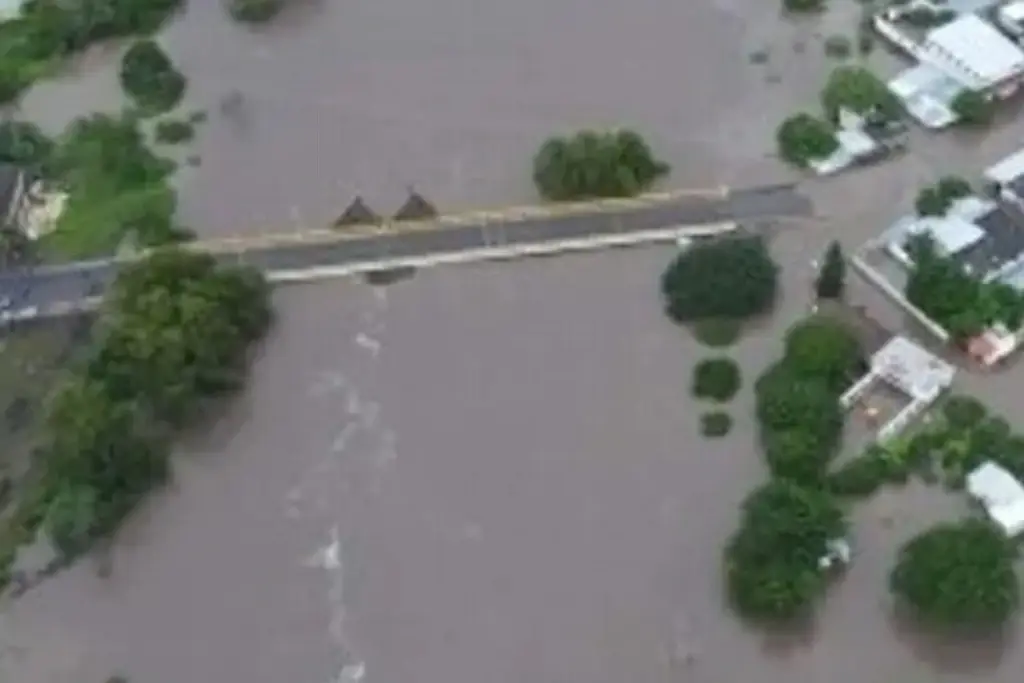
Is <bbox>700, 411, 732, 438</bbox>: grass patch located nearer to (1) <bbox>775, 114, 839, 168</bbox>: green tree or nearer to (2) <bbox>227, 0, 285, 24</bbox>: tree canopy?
(1) <bbox>775, 114, 839, 168</bbox>: green tree

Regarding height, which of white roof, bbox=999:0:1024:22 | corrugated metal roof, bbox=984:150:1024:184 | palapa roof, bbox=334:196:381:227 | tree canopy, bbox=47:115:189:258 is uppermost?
white roof, bbox=999:0:1024:22

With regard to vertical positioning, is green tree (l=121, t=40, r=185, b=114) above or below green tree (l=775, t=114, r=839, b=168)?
above

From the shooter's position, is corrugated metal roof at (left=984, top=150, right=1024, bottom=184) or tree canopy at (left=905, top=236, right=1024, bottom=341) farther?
corrugated metal roof at (left=984, top=150, right=1024, bottom=184)

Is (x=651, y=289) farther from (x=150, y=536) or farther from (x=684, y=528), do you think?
(x=150, y=536)

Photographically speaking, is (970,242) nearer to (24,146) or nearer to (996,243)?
(996,243)

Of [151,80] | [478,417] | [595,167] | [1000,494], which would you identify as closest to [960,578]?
[1000,494]

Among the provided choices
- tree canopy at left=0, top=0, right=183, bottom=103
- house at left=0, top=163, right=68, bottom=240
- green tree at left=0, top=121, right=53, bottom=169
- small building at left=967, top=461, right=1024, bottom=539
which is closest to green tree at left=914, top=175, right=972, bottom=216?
small building at left=967, top=461, right=1024, bottom=539
